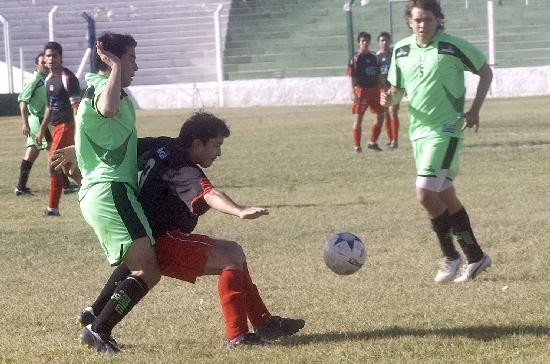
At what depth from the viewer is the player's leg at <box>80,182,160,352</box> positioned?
6172 millimetres

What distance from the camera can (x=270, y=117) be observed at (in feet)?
105

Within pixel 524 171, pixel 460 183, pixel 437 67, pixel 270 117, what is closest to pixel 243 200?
pixel 460 183

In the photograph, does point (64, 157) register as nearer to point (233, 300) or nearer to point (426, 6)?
point (233, 300)

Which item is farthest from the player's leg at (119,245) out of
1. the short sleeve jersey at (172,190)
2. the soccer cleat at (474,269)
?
the soccer cleat at (474,269)

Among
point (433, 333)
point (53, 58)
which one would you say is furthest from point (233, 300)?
point (53, 58)

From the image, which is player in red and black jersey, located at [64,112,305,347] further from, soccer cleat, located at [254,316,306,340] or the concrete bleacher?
the concrete bleacher

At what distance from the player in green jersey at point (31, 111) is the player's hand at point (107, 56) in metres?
9.19

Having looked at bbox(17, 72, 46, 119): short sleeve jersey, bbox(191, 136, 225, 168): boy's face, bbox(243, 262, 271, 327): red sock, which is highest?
bbox(191, 136, 225, 168): boy's face

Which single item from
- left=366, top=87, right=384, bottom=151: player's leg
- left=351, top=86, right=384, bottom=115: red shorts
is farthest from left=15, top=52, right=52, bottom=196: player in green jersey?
left=351, top=86, right=384, bottom=115: red shorts

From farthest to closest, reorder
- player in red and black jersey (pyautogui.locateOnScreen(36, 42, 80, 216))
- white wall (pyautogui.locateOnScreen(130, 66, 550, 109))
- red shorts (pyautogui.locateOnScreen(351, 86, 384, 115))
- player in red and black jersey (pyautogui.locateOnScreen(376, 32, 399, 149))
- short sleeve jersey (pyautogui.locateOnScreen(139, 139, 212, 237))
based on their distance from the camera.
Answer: white wall (pyautogui.locateOnScreen(130, 66, 550, 109)) → red shorts (pyautogui.locateOnScreen(351, 86, 384, 115)) → player in red and black jersey (pyautogui.locateOnScreen(376, 32, 399, 149)) → player in red and black jersey (pyautogui.locateOnScreen(36, 42, 80, 216)) → short sleeve jersey (pyautogui.locateOnScreen(139, 139, 212, 237))

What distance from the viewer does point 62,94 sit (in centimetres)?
1436

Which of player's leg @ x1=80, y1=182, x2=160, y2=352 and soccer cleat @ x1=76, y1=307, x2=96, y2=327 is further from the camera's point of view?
soccer cleat @ x1=76, y1=307, x2=96, y2=327

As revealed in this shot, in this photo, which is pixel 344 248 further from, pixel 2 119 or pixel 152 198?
pixel 2 119

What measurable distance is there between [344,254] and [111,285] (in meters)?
1.47
